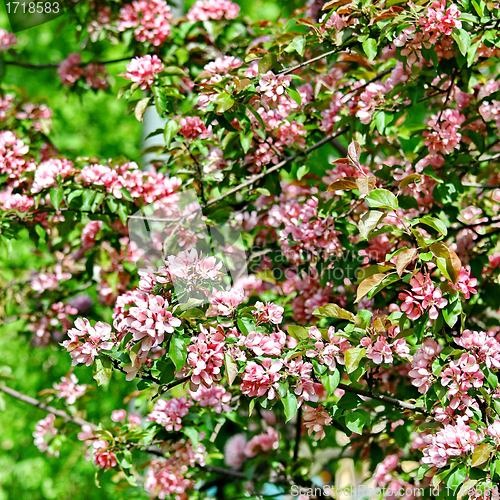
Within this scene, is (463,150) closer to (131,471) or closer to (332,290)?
(332,290)

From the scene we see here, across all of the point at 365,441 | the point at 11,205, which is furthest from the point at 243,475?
the point at 11,205

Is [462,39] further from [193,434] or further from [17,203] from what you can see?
[17,203]

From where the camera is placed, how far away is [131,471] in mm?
1841

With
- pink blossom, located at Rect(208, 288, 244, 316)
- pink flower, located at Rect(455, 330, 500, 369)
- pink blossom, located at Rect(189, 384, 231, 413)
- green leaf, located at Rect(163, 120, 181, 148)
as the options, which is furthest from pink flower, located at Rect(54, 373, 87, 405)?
pink flower, located at Rect(455, 330, 500, 369)

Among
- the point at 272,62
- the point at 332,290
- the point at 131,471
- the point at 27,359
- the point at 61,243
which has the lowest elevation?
the point at 27,359

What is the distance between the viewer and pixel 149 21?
2.37m

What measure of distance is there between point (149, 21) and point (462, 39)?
1428 mm

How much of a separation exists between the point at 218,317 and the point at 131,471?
34.4 inches

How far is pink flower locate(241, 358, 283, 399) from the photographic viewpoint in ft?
3.89

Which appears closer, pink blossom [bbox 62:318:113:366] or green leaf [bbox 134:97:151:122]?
pink blossom [bbox 62:318:113:366]

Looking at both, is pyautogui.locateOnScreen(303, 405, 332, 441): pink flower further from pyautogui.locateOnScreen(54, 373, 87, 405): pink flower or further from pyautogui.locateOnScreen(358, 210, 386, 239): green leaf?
pyautogui.locateOnScreen(54, 373, 87, 405): pink flower

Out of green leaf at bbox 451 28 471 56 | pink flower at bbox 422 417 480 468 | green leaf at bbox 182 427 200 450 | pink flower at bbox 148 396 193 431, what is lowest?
green leaf at bbox 182 427 200 450

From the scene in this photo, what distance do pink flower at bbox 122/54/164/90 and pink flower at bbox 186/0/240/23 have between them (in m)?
0.67

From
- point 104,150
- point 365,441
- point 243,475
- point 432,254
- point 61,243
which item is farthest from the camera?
point 104,150
